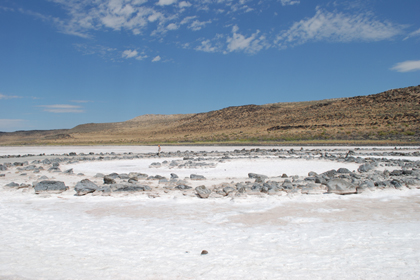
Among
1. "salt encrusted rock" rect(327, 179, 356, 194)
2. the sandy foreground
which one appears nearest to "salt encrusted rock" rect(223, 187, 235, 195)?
the sandy foreground

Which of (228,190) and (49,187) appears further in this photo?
(49,187)

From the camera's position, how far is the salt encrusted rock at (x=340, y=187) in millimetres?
8727

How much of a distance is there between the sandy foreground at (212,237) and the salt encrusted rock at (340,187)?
0.38 m

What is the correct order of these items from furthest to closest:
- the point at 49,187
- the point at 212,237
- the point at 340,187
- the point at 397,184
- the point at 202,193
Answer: the point at 397,184, the point at 49,187, the point at 340,187, the point at 202,193, the point at 212,237

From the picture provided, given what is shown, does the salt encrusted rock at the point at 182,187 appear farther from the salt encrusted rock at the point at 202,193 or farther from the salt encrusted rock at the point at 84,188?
the salt encrusted rock at the point at 84,188

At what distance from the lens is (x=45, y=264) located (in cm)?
412

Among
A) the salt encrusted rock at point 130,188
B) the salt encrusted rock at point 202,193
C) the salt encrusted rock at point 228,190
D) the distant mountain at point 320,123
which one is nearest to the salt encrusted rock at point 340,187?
the salt encrusted rock at point 228,190

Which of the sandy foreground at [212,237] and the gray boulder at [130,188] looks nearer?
the sandy foreground at [212,237]

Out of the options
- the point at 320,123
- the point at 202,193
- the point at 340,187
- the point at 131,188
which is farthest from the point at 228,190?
the point at 320,123

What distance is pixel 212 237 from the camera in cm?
527

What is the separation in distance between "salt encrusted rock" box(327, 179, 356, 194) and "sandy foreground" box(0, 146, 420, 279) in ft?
Result: 1.25

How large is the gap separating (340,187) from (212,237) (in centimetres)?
512

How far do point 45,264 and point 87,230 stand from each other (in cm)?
153

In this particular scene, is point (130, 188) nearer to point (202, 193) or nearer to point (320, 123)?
point (202, 193)
